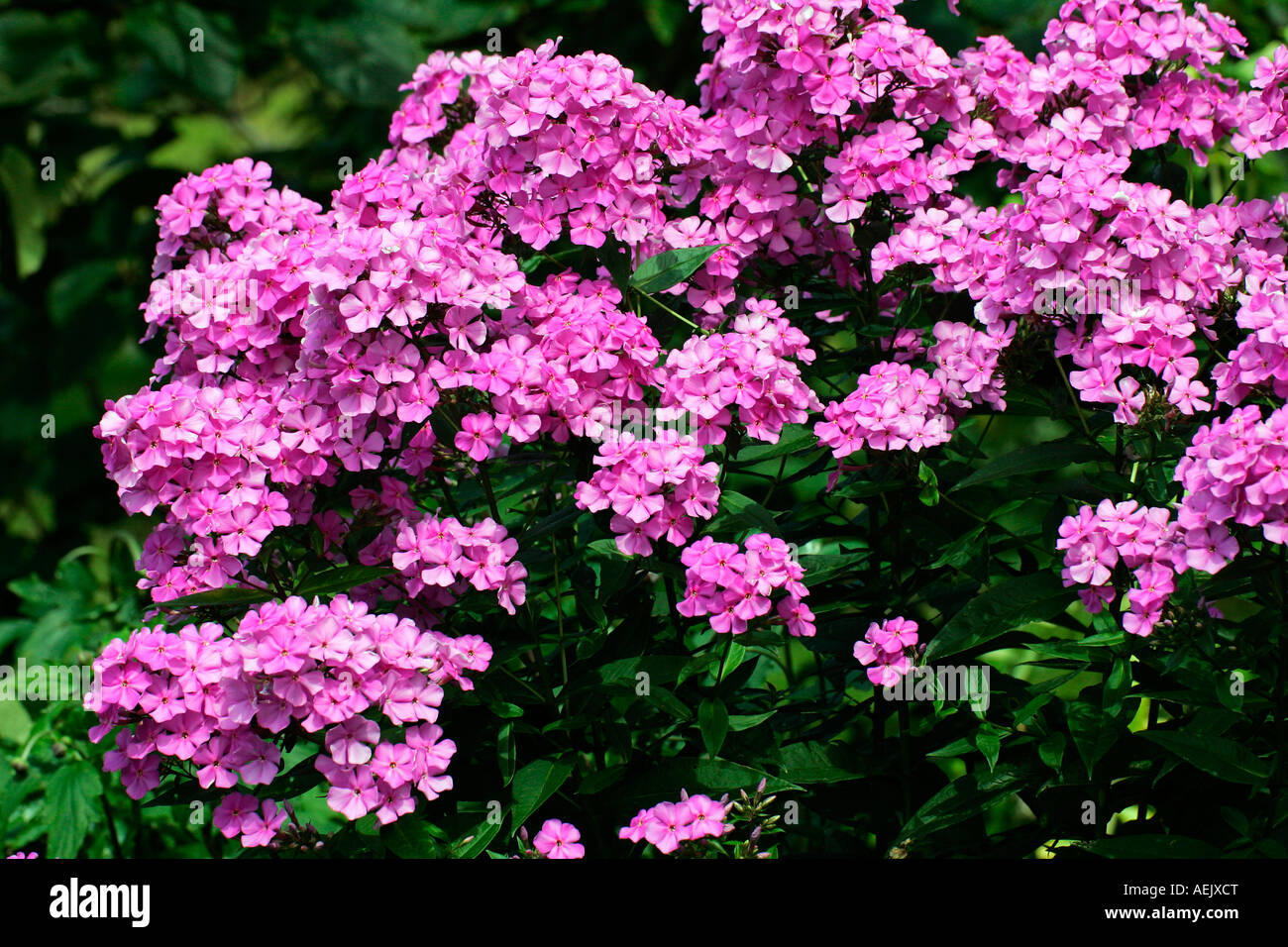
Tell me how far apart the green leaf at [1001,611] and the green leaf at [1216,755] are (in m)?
0.26

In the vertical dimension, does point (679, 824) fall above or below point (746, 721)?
below

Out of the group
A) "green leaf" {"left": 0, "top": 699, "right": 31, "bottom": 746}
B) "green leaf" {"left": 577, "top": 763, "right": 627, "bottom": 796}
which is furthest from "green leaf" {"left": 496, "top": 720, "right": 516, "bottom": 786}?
"green leaf" {"left": 0, "top": 699, "right": 31, "bottom": 746}

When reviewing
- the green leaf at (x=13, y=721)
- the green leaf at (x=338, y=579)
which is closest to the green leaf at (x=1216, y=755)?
the green leaf at (x=338, y=579)

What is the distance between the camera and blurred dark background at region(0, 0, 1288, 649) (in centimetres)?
468

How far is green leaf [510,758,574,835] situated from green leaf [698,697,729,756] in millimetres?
233

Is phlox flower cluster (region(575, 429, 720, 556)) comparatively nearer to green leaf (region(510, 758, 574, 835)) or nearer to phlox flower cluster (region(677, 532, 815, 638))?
phlox flower cluster (region(677, 532, 815, 638))

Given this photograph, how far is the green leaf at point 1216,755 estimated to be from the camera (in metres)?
1.99

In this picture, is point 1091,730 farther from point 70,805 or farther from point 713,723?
point 70,805

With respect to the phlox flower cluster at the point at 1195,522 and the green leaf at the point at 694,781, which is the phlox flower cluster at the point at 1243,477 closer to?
the phlox flower cluster at the point at 1195,522

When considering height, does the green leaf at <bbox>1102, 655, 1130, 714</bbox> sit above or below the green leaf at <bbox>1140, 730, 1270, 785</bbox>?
above

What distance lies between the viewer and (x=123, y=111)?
535 cm

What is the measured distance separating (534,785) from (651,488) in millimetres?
515

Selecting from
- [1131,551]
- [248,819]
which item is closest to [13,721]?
[248,819]

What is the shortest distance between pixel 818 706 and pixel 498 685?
63 centimetres
